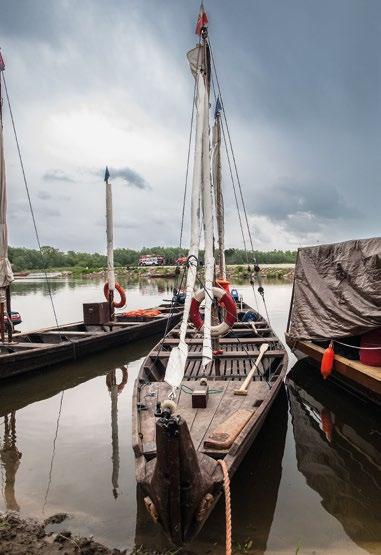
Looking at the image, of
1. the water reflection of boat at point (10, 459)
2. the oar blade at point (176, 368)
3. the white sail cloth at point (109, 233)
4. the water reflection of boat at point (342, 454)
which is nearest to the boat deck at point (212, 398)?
the oar blade at point (176, 368)

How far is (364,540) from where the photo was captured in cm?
493

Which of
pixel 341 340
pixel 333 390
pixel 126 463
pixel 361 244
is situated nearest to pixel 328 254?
pixel 361 244

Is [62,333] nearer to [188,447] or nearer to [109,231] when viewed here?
[109,231]

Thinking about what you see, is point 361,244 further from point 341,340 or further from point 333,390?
point 333,390

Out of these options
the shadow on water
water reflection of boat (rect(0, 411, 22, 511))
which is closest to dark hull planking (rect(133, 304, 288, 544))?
the shadow on water

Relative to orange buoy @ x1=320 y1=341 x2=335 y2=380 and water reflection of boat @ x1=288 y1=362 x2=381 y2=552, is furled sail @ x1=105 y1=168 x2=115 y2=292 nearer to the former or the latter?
water reflection of boat @ x1=288 y1=362 x2=381 y2=552

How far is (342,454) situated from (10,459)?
591cm

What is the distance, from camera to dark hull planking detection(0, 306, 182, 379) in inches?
444

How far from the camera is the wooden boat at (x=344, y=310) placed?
28.3 feet

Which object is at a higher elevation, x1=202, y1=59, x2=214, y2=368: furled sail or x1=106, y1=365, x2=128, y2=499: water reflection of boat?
x1=202, y1=59, x2=214, y2=368: furled sail

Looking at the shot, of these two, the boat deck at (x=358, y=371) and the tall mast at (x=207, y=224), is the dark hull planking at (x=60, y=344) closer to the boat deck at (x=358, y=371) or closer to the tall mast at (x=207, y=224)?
the tall mast at (x=207, y=224)

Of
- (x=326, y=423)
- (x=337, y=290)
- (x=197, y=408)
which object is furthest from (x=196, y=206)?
(x=326, y=423)

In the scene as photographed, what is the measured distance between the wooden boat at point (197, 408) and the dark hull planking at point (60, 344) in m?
2.21

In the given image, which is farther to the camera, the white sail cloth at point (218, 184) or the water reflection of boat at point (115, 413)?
the white sail cloth at point (218, 184)
